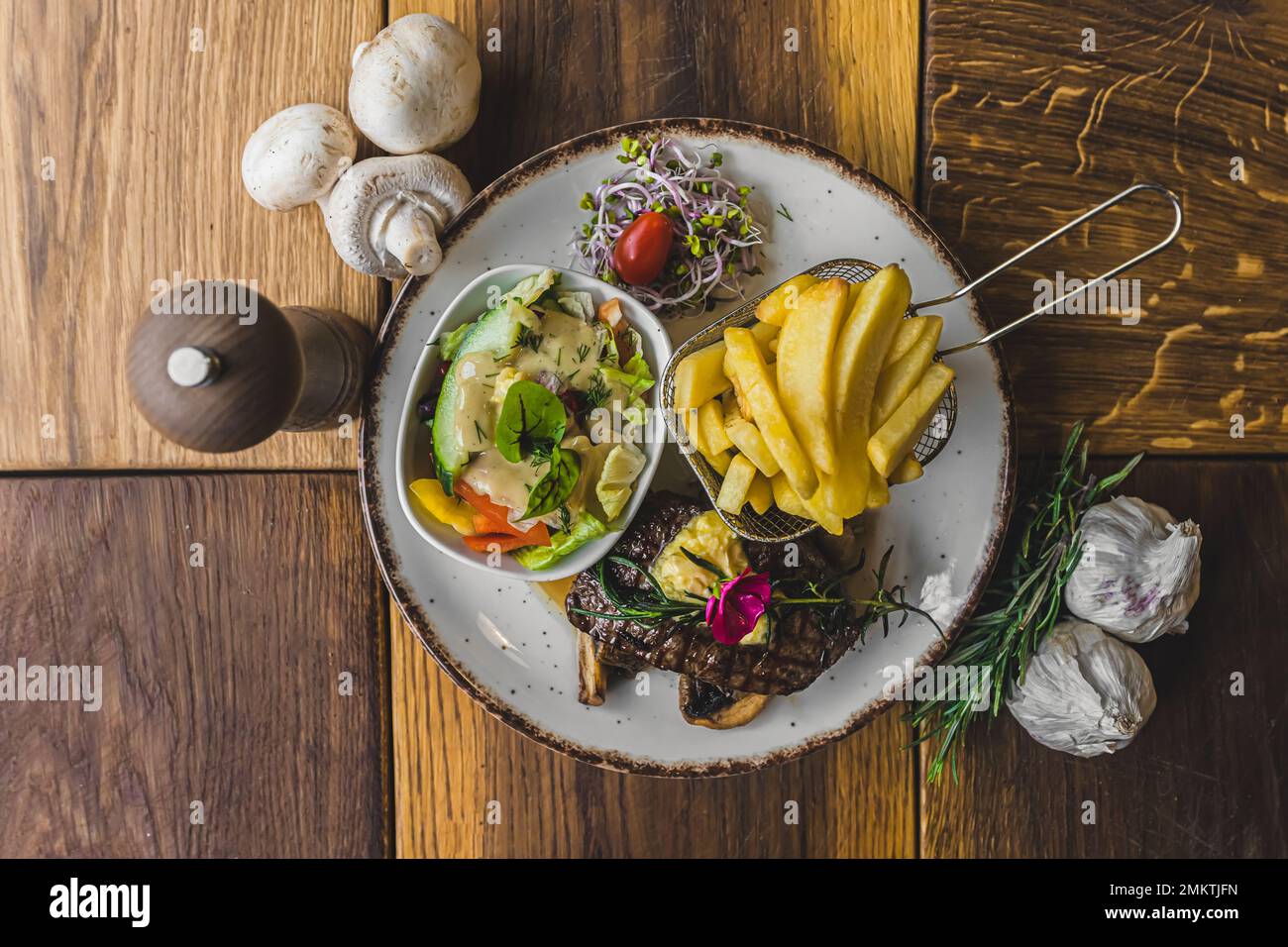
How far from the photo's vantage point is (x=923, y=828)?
2.32 metres

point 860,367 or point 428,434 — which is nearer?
point 860,367

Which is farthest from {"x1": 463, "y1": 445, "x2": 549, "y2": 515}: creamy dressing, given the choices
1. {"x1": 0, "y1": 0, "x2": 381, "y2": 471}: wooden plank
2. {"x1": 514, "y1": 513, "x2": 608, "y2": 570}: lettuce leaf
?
{"x1": 0, "y1": 0, "x2": 381, "y2": 471}: wooden plank

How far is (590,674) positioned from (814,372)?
918mm

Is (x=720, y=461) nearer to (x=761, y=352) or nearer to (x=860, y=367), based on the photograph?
(x=761, y=352)

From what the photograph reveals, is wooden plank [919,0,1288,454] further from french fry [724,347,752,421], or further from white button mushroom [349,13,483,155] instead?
white button mushroom [349,13,483,155]

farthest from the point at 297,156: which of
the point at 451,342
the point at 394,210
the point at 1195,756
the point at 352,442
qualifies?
the point at 1195,756

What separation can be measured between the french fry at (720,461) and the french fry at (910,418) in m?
0.29

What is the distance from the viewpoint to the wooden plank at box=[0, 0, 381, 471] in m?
2.25

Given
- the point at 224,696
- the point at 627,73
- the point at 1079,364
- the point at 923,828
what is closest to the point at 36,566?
the point at 224,696

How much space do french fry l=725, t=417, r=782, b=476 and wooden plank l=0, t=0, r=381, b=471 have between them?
1.03 m

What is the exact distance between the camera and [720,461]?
185 cm

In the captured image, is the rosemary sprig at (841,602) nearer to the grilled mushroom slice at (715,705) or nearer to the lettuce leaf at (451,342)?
the grilled mushroom slice at (715,705)

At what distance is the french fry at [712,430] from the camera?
71.6 inches
